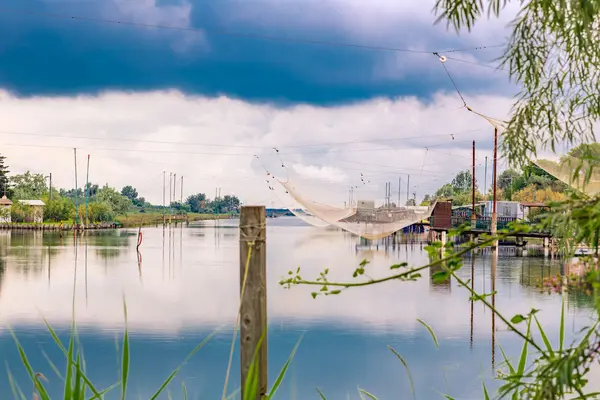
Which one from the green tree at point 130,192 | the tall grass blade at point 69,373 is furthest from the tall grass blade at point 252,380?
the green tree at point 130,192

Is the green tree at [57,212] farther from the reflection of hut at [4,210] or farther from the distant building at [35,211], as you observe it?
the reflection of hut at [4,210]

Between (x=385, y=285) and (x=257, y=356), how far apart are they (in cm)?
1558

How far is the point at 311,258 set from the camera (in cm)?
2538

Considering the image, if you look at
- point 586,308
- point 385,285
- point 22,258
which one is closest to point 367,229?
point 385,285

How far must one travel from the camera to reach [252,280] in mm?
2443

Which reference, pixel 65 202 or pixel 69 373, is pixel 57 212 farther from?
pixel 69 373

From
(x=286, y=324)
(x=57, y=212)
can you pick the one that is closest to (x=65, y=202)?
(x=57, y=212)

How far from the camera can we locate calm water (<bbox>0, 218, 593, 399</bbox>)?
27.9 feet

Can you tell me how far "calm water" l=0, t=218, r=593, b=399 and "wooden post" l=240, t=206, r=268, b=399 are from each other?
4.54 ft

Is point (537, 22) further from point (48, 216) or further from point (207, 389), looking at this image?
point (48, 216)

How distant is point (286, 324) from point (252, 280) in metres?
9.92

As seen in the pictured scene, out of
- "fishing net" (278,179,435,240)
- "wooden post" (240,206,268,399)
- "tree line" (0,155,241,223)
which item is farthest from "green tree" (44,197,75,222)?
"wooden post" (240,206,268,399)

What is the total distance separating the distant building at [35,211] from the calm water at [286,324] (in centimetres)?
3325

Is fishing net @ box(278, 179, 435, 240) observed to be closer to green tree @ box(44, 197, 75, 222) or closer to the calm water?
the calm water
